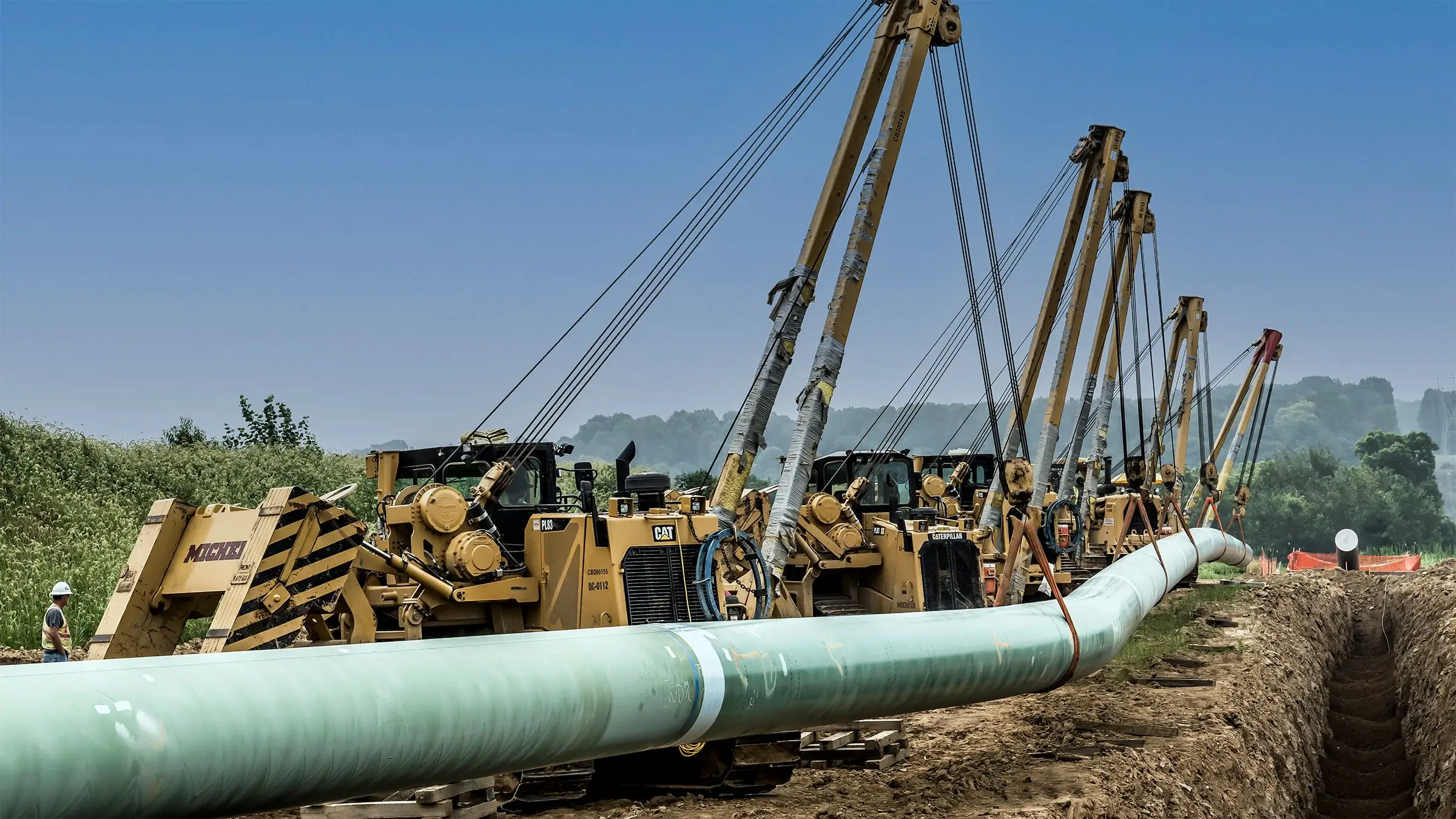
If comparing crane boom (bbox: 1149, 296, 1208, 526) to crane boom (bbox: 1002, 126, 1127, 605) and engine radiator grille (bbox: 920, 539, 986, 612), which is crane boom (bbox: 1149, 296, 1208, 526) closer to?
A: crane boom (bbox: 1002, 126, 1127, 605)

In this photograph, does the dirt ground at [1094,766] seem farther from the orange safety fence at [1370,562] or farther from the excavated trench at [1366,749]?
the orange safety fence at [1370,562]

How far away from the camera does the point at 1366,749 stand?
18016 millimetres

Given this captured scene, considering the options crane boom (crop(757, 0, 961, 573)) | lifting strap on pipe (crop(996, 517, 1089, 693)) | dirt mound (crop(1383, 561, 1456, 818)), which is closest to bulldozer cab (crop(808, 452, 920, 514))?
crane boom (crop(757, 0, 961, 573))

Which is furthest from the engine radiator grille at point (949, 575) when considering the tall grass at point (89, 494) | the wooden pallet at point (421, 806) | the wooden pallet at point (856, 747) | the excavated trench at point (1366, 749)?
the tall grass at point (89, 494)

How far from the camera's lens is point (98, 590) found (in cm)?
2112

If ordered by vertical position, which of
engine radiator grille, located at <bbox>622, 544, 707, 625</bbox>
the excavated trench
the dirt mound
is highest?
A: engine radiator grille, located at <bbox>622, 544, 707, 625</bbox>

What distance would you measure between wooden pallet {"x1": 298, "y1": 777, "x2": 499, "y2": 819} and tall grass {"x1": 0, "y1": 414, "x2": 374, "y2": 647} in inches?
457

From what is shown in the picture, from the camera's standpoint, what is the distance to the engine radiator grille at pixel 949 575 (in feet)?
58.9

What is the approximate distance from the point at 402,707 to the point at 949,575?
13659mm

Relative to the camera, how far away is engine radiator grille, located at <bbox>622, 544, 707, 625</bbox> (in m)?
11.6

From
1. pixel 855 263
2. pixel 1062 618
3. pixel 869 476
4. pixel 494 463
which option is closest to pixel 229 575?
pixel 494 463

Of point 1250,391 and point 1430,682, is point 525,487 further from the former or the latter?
point 1250,391

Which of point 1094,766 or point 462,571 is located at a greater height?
point 462,571

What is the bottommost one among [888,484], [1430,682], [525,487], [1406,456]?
[1430,682]
